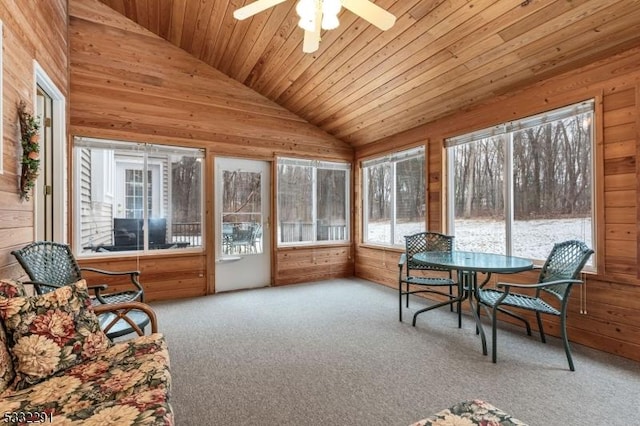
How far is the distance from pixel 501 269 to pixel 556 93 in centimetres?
175

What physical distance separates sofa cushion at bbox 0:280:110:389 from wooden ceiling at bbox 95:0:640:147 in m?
2.89

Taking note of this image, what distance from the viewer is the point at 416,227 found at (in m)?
4.53

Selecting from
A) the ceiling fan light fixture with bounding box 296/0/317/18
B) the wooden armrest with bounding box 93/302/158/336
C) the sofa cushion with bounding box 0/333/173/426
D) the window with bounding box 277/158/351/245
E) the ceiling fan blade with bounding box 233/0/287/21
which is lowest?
the sofa cushion with bounding box 0/333/173/426

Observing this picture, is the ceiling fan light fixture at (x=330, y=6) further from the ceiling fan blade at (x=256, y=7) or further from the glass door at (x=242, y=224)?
the glass door at (x=242, y=224)

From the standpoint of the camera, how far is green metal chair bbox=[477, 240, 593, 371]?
2.33m

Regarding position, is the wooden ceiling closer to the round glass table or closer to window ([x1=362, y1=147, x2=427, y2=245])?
window ([x1=362, y1=147, x2=427, y2=245])

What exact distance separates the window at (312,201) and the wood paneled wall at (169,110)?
0.22m

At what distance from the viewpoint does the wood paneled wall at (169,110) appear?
3809 mm

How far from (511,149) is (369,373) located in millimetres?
2692

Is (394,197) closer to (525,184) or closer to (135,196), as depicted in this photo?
Result: (525,184)

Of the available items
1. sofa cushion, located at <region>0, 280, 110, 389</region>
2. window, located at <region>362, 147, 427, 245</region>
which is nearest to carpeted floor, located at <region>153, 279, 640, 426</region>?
sofa cushion, located at <region>0, 280, 110, 389</region>

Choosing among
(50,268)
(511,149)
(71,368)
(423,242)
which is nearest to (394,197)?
(423,242)

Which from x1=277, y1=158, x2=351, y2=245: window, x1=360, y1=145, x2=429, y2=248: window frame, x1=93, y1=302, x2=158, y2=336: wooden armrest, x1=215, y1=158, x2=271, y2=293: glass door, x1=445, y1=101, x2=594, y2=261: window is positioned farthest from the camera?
x1=277, y1=158, x2=351, y2=245: window

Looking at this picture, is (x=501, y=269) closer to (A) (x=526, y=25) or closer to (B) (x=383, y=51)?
(A) (x=526, y=25)
